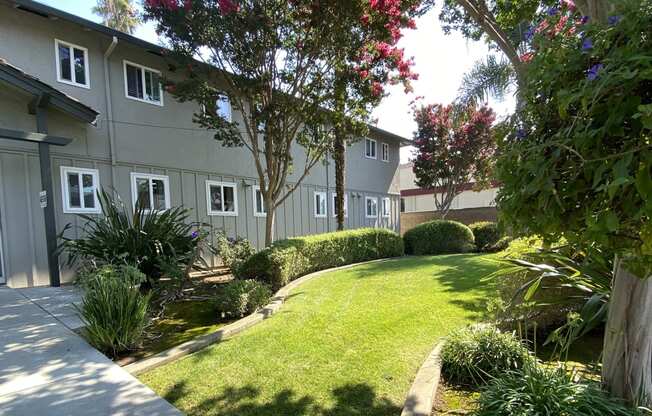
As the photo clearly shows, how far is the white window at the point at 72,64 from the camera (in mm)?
8523

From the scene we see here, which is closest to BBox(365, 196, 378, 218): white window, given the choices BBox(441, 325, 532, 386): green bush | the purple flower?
BBox(441, 325, 532, 386): green bush

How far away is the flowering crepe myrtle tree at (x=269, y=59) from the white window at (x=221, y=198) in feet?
9.03

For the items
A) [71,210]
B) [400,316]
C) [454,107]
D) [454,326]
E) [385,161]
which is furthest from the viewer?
[385,161]

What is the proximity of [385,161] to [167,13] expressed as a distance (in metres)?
14.7

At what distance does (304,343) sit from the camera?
450cm

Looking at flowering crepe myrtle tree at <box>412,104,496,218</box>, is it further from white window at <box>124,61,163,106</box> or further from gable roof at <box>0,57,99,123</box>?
gable roof at <box>0,57,99,123</box>

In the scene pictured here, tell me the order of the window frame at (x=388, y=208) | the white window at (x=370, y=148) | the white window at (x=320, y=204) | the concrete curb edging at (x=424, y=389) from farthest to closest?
the window frame at (x=388, y=208) < the white window at (x=370, y=148) < the white window at (x=320, y=204) < the concrete curb edging at (x=424, y=389)

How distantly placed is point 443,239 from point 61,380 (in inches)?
514

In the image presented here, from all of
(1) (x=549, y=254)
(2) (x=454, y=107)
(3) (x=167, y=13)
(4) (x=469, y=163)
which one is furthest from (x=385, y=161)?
(1) (x=549, y=254)

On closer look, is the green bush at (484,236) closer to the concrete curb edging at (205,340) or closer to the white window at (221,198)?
the white window at (221,198)

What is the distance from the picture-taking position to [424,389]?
315cm

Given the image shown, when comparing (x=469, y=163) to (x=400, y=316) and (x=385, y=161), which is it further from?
(x=400, y=316)

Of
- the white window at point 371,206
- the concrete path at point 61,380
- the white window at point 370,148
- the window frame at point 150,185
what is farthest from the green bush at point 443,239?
the concrete path at point 61,380

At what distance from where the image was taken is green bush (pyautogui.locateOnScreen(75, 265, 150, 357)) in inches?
167
